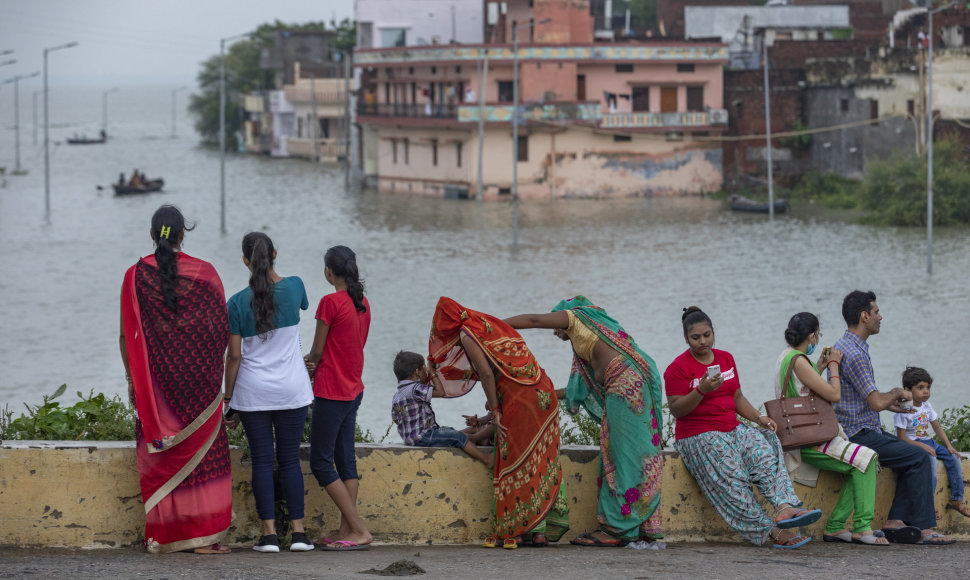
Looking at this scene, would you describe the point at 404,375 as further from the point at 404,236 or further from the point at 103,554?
the point at 404,236

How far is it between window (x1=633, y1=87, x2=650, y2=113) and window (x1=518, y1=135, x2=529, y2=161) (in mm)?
4412

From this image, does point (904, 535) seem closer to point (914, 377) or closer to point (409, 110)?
point (914, 377)

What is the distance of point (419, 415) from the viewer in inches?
267

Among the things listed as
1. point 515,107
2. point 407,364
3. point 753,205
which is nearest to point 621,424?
point 407,364

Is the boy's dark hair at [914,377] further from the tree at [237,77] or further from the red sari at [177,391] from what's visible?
the tree at [237,77]

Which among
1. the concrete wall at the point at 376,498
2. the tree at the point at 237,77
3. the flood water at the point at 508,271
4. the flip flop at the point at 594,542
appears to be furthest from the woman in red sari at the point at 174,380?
the tree at the point at 237,77

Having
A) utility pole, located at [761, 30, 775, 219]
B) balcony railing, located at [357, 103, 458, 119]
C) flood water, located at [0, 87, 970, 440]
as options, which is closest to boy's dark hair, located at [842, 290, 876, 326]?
flood water, located at [0, 87, 970, 440]

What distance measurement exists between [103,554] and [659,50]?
43.7m

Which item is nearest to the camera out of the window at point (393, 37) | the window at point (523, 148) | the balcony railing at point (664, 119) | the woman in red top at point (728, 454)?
the woman in red top at point (728, 454)

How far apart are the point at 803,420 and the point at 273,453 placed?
255 cm

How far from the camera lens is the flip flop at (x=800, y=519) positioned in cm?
644

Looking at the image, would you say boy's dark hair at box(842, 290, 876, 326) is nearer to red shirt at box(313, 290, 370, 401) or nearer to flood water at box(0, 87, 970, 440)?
red shirt at box(313, 290, 370, 401)

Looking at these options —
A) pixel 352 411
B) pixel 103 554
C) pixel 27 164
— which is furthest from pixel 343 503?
pixel 27 164

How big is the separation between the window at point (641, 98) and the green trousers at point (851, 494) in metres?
43.0
